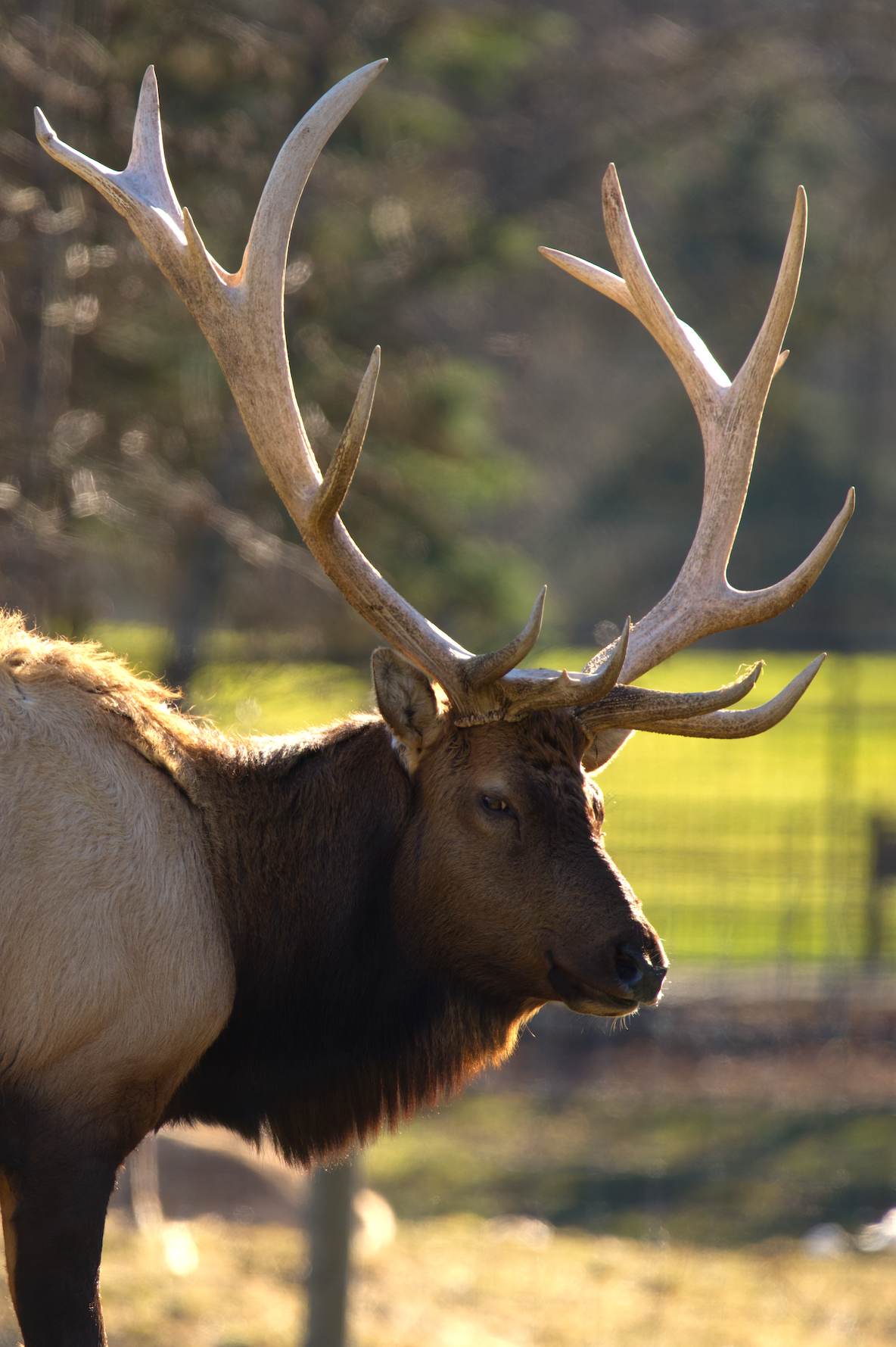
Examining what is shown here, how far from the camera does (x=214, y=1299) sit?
6.50 metres

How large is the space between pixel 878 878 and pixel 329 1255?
6.91 m

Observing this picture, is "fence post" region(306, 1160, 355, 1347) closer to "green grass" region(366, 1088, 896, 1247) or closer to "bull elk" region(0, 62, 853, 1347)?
"green grass" region(366, 1088, 896, 1247)

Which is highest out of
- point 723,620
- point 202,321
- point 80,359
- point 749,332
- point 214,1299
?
point 749,332

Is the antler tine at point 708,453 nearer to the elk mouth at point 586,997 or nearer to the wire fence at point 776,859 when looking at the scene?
the elk mouth at point 586,997

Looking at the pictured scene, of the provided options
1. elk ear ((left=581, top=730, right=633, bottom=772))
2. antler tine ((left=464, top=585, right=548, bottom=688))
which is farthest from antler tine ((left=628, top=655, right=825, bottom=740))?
antler tine ((left=464, top=585, right=548, bottom=688))

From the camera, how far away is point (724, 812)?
14.5 metres

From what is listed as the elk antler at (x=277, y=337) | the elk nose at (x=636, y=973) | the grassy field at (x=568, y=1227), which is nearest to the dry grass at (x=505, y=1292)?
the grassy field at (x=568, y=1227)

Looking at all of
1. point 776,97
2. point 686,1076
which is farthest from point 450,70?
point 686,1076

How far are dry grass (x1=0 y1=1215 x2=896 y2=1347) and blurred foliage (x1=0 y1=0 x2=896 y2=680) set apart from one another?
9.49 ft

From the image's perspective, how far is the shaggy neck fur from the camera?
352cm

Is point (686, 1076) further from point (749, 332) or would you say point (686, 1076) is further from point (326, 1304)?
point (749, 332)

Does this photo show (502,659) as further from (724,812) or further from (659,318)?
(724,812)

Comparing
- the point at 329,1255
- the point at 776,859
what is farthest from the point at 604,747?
the point at 776,859

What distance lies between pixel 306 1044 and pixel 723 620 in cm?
156
